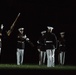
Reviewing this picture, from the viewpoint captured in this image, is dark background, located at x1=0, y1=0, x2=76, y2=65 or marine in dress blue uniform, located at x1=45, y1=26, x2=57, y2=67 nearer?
marine in dress blue uniform, located at x1=45, y1=26, x2=57, y2=67

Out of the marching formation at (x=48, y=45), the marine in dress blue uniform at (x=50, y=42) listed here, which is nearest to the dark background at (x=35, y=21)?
the marching formation at (x=48, y=45)

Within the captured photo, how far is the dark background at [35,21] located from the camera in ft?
99.5

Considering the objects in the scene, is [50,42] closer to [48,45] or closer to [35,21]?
[48,45]

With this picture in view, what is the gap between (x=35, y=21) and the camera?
31109 millimetres

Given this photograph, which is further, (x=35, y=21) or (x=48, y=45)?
(x=35, y=21)

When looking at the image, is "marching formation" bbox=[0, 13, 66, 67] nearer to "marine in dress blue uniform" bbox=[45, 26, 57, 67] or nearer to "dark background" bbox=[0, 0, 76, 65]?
"marine in dress blue uniform" bbox=[45, 26, 57, 67]

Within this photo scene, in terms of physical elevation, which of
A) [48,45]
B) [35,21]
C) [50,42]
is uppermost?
[35,21]

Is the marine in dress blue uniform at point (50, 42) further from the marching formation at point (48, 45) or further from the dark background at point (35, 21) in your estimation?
the dark background at point (35, 21)

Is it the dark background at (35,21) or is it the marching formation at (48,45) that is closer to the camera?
the marching formation at (48,45)

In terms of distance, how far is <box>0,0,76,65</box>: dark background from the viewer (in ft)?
99.5

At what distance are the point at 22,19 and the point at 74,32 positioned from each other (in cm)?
311

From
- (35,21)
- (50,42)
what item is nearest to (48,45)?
(50,42)

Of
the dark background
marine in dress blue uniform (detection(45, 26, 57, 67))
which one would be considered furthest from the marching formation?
the dark background

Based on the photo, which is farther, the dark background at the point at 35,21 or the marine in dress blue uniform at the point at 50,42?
the dark background at the point at 35,21
